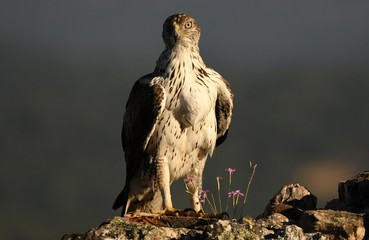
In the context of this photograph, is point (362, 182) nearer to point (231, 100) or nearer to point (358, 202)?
point (358, 202)

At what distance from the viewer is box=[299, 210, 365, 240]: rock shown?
21.5ft

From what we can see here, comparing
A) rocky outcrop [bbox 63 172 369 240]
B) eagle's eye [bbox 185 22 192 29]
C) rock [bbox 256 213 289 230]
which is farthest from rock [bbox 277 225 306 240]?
eagle's eye [bbox 185 22 192 29]

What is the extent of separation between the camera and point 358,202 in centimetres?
811

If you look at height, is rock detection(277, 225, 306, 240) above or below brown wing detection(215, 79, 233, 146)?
below

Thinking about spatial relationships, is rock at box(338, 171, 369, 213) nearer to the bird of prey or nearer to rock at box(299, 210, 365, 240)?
rock at box(299, 210, 365, 240)

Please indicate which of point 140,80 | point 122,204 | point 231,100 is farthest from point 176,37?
point 122,204

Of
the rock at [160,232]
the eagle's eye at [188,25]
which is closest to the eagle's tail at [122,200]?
the rock at [160,232]

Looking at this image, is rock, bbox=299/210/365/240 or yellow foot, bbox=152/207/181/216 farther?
yellow foot, bbox=152/207/181/216

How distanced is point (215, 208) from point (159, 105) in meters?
2.07

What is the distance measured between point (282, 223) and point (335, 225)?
89 cm

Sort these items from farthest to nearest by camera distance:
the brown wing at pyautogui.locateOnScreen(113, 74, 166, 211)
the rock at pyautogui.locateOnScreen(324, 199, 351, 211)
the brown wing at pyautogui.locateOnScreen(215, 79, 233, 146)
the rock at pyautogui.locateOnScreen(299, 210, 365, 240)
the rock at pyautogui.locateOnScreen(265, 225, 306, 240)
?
the brown wing at pyautogui.locateOnScreen(215, 79, 233, 146) → the brown wing at pyautogui.locateOnScreen(113, 74, 166, 211) → the rock at pyautogui.locateOnScreen(324, 199, 351, 211) → the rock at pyautogui.locateOnScreen(299, 210, 365, 240) → the rock at pyautogui.locateOnScreen(265, 225, 306, 240)

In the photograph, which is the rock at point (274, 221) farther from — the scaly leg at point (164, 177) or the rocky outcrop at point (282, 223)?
the scaly leg at point (164, 177)

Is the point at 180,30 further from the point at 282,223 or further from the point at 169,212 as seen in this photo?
the point at 282,223

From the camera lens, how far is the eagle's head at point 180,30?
30.0 ft
